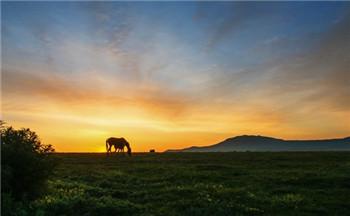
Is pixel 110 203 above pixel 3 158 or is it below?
below

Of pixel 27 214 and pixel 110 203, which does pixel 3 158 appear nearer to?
pixel 27 214

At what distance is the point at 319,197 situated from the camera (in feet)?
76.7

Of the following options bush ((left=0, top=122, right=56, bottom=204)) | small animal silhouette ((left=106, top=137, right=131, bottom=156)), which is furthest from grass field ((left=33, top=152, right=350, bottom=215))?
small animal silhouette ((left=106, top=137, right=131, bottom=156))

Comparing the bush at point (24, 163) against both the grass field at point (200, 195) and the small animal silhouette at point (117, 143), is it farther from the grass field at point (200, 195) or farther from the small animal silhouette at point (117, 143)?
the small animal silhouette at point (117, 143)

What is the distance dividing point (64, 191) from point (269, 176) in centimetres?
1531

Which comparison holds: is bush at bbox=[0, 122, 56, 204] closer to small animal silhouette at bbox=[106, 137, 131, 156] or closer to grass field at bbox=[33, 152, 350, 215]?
grass field at bbox=[33, 152, 350, 215]

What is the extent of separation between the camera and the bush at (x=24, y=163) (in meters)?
18.7

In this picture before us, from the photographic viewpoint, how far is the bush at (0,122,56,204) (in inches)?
738

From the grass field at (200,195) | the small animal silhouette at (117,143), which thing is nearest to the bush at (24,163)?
the grass field at (200,195)

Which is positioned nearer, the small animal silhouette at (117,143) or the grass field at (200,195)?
the grass field at (200,195)

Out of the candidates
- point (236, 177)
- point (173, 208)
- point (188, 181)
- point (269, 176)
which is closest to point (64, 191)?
point (173, 208)

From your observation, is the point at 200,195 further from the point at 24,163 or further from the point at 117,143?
the point at 117,143

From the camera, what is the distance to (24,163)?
19.3 metres

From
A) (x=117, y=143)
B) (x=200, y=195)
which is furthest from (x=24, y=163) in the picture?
(x=117, y=143)
